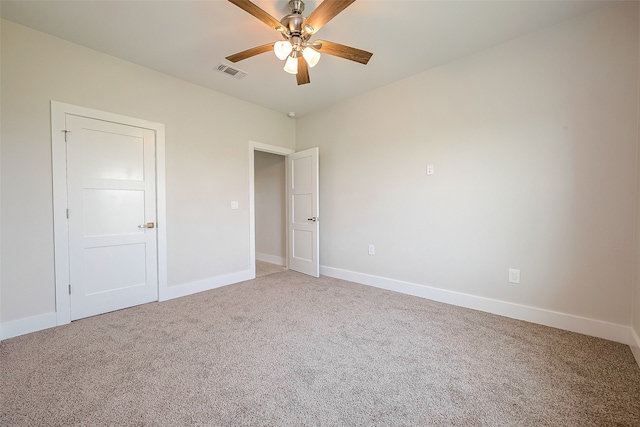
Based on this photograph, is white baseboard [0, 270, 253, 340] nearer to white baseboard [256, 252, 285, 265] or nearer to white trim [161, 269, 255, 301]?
white trim [161, 269, 255, 301]

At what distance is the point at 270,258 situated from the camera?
5156 millimetres

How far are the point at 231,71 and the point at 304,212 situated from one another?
216 cm

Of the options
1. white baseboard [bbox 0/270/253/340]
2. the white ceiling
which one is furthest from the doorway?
the white ceiling

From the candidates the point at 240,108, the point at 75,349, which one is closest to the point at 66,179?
the point at 75,349

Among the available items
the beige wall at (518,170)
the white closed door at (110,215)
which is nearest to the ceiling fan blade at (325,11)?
the beige wall at (518,170)

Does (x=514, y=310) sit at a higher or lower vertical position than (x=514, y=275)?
lower

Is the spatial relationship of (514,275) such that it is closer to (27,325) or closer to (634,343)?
(634,343)

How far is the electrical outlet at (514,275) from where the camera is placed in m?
2.47

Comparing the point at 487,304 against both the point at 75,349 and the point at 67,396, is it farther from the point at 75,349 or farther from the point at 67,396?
the point at 75,349

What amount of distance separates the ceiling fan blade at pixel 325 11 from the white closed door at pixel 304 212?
2163 mm

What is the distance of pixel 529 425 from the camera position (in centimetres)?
127

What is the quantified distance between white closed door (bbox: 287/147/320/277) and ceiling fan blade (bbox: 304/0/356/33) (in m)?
2.16

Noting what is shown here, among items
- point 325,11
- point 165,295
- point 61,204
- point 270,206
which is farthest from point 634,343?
point 61,204

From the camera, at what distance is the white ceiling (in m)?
2.00
